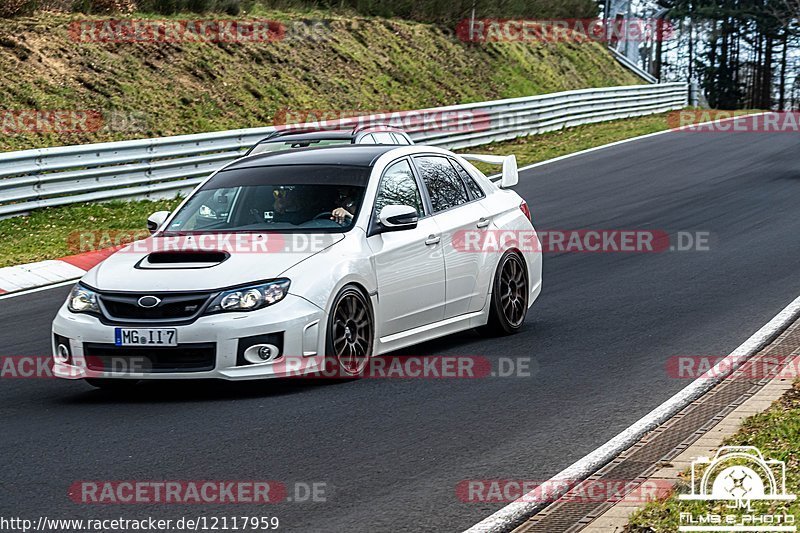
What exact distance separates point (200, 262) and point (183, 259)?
0.15 meters

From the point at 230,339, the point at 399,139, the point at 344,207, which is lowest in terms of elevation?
the point at 230,339

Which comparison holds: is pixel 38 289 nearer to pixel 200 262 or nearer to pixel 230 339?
pixel 200 262

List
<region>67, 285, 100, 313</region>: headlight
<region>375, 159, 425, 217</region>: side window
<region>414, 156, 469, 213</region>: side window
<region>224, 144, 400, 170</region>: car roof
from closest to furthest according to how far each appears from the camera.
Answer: <region>67, 285, 100, 313</region>: headlight, <region>375, 159, 425, 217</region>: side window, <region>224, 144, 400, 170</region>: car roof, <region>414, 156, 469, 213</region>: side window

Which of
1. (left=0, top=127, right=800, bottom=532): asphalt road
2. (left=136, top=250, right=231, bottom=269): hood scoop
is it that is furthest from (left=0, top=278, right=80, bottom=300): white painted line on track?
(left=136, top=250, right=231, bottom=269): hood scoop

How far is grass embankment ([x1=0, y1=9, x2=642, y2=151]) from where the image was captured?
2314 cm

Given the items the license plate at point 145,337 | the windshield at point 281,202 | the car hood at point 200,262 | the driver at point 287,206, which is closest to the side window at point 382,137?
the windshield at point 281,202

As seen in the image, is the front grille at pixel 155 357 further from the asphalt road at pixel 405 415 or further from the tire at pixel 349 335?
the tire at pixel 349 335

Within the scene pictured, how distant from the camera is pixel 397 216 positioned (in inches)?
345

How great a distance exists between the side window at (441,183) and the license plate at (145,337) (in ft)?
8.59

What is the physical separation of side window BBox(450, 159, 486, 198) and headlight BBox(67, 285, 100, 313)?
334 cm

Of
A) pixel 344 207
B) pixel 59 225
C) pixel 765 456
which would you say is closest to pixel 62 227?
pixel 59 225

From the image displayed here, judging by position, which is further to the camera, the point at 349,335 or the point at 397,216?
the point at 397,216

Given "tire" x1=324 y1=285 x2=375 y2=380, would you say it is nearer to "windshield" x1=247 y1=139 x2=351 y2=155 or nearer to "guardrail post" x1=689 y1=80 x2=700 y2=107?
"windshield" x1=247 y1=139 x2=351 y2=155

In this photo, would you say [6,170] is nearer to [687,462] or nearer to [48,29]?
[48,29]
